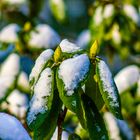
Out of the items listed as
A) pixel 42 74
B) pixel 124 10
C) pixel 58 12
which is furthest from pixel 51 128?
pixel 58 12

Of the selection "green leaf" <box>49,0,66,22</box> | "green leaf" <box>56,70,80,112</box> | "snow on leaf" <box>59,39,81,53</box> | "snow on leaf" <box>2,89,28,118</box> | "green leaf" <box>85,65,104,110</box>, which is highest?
"snow on leaf" <box>59,39,81,53</box>

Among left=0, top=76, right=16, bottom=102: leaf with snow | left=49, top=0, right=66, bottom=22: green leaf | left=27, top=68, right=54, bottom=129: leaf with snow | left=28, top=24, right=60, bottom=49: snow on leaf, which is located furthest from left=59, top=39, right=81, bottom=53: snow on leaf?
left=49, top=0, right=66, bottom=22: green leaf

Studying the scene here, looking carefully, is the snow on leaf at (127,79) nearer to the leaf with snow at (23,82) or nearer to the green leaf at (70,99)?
the leaf with snow at (23,82)

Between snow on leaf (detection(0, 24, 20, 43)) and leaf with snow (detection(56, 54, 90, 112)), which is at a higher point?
leaf with snow (detection(56, 54, 90, 112))

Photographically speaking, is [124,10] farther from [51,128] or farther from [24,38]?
[51,128]

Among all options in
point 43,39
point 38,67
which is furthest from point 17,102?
point 38,67

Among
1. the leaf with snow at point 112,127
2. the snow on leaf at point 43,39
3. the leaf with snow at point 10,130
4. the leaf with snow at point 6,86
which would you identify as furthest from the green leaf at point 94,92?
the snow on leaf at point 43,39

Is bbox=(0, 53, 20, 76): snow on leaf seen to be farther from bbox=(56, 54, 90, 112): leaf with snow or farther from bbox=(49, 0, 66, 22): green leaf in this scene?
bbox=(56, 54, 90, 112): leaf with snow
